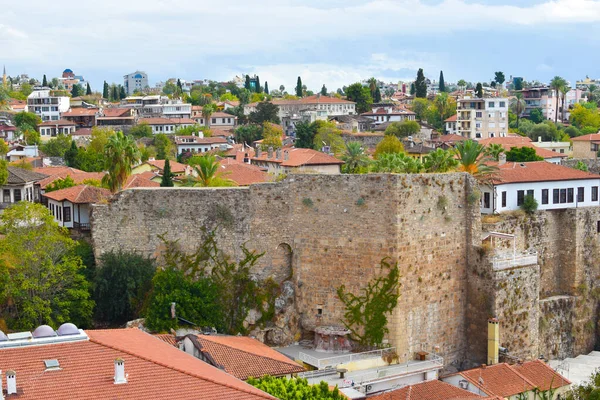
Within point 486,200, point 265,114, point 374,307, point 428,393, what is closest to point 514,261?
point 486,200

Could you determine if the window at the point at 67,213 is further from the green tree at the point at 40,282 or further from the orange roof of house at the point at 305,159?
the orange roof of house at the point at 305,159

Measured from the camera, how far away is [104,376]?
67.1ft

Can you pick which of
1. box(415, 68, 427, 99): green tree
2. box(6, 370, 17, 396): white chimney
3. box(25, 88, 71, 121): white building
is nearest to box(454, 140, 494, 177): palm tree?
box(6, 370, 17, 396): white chimney

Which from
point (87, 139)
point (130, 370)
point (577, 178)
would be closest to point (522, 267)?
point (577, 178)

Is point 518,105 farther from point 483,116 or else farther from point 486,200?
point 486,200

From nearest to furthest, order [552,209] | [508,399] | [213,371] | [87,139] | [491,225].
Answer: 1. [213,371]
2. [508,399]
3. [491,225]
4. [552,209]
5. [87,139]

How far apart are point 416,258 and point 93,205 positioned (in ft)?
45.6

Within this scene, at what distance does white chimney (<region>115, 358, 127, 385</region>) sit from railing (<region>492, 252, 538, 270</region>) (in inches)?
944

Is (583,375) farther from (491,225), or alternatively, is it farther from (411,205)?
(411,205)

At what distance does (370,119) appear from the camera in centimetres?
13950

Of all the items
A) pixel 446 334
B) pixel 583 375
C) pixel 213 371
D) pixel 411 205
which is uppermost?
pixel 411 205

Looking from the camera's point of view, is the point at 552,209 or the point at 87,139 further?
the point at 87,139

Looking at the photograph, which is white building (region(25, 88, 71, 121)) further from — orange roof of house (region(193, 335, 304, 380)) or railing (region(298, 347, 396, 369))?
orange roof of house (region(193, 335, 304, 380))

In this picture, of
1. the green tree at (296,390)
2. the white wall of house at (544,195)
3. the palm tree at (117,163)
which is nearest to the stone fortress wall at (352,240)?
the white wall of house at (544,195)
